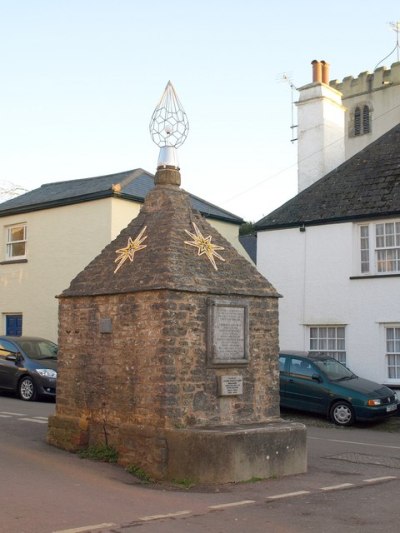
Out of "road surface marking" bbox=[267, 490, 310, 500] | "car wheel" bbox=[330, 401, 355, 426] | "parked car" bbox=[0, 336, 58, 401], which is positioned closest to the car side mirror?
"parked car" bbox=[0, 336, 58, 401]

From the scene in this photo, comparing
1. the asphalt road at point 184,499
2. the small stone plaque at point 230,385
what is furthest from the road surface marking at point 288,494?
the small stone plaque at point 230,385

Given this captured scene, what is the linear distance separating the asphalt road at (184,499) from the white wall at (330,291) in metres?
6.73

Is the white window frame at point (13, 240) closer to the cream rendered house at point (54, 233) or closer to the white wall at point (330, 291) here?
the cream rendered house at point (54, 233)

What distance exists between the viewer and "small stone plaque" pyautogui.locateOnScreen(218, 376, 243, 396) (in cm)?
983

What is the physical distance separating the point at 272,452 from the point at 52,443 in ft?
12.3

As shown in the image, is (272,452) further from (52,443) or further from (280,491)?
(52,443)

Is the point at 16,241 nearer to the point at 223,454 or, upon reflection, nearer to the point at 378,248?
the point at 378,248

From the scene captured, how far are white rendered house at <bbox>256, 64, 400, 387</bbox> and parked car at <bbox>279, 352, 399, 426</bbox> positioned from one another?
62.9 inches

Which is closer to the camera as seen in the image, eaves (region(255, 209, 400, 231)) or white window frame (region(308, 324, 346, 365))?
eaves (region(255, 209, 400, 231))

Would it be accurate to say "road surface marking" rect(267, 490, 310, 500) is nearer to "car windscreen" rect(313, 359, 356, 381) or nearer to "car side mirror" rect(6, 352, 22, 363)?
"car windscreen" rect(313, 359, 356, 381)

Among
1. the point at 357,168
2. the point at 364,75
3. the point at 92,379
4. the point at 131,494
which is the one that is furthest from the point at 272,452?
the point at 364,75

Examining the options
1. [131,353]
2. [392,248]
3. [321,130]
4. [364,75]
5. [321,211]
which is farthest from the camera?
[364,75]

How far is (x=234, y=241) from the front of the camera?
85.5 feet

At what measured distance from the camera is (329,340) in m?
19.1
